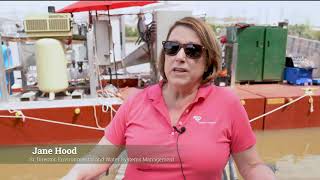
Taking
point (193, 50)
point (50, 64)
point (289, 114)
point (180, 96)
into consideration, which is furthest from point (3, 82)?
point (289, 114)

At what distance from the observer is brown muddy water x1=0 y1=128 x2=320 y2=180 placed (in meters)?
3.48

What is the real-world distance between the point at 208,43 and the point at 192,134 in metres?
0.45

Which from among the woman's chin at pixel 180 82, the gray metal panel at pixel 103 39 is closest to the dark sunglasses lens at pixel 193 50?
the woman's chin at pixel 180 82

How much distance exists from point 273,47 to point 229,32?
0.83 m

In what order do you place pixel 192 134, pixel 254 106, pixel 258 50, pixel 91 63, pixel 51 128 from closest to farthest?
pixel 192 134, pixel 51 128, pixel 91 63, pixel 254 106, pixel 258 50

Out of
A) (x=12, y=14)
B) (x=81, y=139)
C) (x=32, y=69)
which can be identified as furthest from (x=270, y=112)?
(x=12, y=14)

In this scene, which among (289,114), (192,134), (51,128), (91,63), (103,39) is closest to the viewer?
(192,134)

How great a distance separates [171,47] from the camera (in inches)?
59.6

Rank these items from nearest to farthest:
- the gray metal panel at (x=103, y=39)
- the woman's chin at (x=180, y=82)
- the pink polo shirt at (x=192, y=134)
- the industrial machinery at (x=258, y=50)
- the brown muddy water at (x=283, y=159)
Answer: the pink polo shirt at (x=192, y=134)
the woman's chin at (x=180, y=82)
the brown muddy water at (x=283, y=159)
the gray metal panel at (x=103, y=39)
the industrial machinery at (x=258, y=50)

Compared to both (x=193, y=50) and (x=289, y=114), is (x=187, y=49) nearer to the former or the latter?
(x=193, y=50)

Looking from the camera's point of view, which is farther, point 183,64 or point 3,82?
point 3,82

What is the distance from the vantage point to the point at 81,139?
4016mm

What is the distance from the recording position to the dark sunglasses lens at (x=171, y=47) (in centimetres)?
150

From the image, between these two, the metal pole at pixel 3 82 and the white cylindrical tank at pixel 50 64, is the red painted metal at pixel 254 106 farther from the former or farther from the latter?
the metal pole at pixel 3 82
